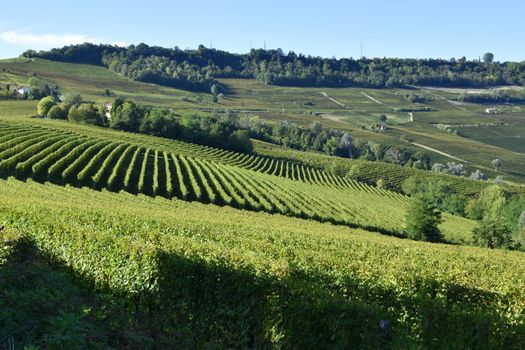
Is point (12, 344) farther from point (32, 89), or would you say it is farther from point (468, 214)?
point (32, 89)

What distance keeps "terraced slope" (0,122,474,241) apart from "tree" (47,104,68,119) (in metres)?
38.9

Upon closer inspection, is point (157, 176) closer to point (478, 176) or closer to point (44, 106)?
point (44, 106)


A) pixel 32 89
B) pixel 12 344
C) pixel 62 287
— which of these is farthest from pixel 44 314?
pixel 32 89

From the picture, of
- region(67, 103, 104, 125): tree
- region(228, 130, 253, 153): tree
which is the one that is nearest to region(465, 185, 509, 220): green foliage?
region(228, 130, 253, 153): tree

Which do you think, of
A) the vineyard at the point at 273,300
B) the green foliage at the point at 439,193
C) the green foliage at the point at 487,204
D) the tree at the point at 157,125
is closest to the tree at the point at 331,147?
the green foliage at the point at 439,193

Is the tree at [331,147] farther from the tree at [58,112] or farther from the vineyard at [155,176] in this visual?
the tree at [58,112]

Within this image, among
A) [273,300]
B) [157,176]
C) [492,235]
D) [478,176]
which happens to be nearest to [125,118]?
[157,176]

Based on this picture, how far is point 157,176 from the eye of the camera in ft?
205

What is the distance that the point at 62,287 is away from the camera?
35.1ft

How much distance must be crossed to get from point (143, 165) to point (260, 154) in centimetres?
6726

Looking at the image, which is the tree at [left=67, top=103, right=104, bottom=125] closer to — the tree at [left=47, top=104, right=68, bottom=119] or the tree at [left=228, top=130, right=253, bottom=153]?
the tree at [left=47, top=104, right=68, bottom=119]

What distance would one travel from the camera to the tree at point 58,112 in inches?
4508

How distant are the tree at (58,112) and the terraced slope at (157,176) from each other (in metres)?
38.9

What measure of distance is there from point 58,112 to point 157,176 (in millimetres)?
67393
